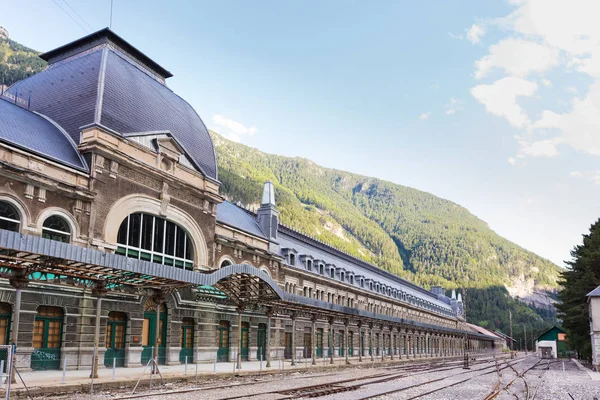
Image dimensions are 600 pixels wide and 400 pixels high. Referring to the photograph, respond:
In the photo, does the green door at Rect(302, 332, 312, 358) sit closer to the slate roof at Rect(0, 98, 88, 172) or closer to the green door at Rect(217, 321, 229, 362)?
the green door at Rect(217, 321, 229, 362)

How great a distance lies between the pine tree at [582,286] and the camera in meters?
57.5

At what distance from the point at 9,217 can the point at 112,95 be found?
33.2ft

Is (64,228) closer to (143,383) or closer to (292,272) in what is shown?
(143,383)

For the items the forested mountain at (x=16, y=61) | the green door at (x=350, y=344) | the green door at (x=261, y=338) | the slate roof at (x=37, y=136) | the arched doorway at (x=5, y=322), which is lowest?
the green door at (x=350, y=344)

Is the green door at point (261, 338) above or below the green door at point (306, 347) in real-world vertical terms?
above

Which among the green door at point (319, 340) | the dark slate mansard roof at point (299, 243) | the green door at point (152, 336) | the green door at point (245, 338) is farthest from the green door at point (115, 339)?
the green door at point (319, 340)

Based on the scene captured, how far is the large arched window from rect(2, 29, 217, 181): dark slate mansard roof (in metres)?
4.90

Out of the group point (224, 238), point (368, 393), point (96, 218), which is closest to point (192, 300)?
point (224, 238)

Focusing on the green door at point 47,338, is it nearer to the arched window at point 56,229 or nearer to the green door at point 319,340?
the arched window at point 56,229

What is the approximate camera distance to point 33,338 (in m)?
25.2

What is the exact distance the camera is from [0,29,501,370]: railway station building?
24188mm

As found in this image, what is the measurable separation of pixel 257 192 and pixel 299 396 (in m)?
164

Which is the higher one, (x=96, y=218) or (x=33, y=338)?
(x=96, y=218)

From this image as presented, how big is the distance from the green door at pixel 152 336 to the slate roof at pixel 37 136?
10.4 metres
